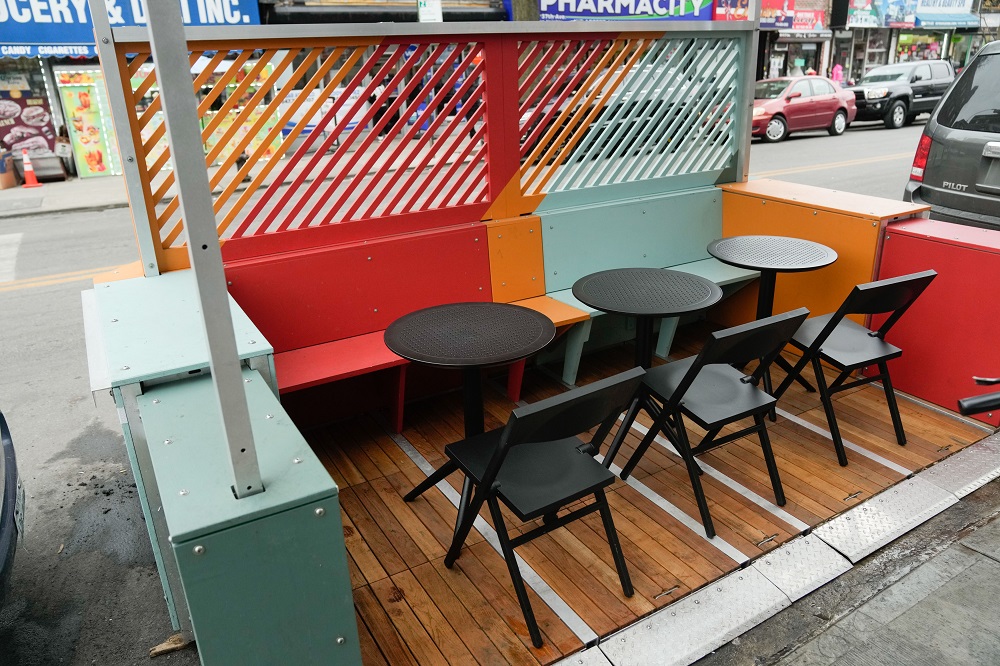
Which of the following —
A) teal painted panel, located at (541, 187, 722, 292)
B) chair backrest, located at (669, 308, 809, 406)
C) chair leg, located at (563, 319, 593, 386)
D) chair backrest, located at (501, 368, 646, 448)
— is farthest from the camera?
teal painted panel, located at (541, 187, 722, 292)

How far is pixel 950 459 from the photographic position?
11.8 feet

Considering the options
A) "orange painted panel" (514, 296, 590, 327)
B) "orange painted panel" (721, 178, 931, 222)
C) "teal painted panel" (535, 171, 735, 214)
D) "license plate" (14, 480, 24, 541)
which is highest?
"teal painted panel" (535, 171, 735, 214)

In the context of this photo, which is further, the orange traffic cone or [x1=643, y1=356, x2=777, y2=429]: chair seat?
the orange traffic cone

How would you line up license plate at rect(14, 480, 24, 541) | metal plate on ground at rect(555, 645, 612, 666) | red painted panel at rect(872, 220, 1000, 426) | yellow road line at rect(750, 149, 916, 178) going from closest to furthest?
metal plate on ground at rect(555, 645, 612, 666), license plate at rect(14, 480, 24, 541), red painted panel at rect(872, 220, 1000, 426), yellow road line at rect(750, 149, 916, 178)

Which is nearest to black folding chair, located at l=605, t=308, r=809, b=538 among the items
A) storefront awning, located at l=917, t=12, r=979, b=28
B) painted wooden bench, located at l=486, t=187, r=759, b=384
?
painted wooden bench, located at l=486, t=187, r=759, b=384

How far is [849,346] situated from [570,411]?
2.14 m

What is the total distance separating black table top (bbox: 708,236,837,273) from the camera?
158 inches

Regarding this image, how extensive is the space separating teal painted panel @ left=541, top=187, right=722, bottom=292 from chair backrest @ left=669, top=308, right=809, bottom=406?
1.72 metres

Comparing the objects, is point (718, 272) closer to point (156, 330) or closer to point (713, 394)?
point (713, 394)

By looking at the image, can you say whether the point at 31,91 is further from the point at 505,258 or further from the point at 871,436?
the point at 871,436

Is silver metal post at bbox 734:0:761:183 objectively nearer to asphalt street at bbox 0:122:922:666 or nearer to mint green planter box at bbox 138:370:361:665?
mint green planter box at bbox 138:370:361:665

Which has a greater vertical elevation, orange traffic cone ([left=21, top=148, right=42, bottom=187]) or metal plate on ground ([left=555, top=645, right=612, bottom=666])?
orange traffic cone ([left=21, top=148, right=42, bottom=187])

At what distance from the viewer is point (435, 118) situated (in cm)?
413

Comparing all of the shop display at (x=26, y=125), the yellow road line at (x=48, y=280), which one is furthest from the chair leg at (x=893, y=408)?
the shop display at (x=26, y=125)
